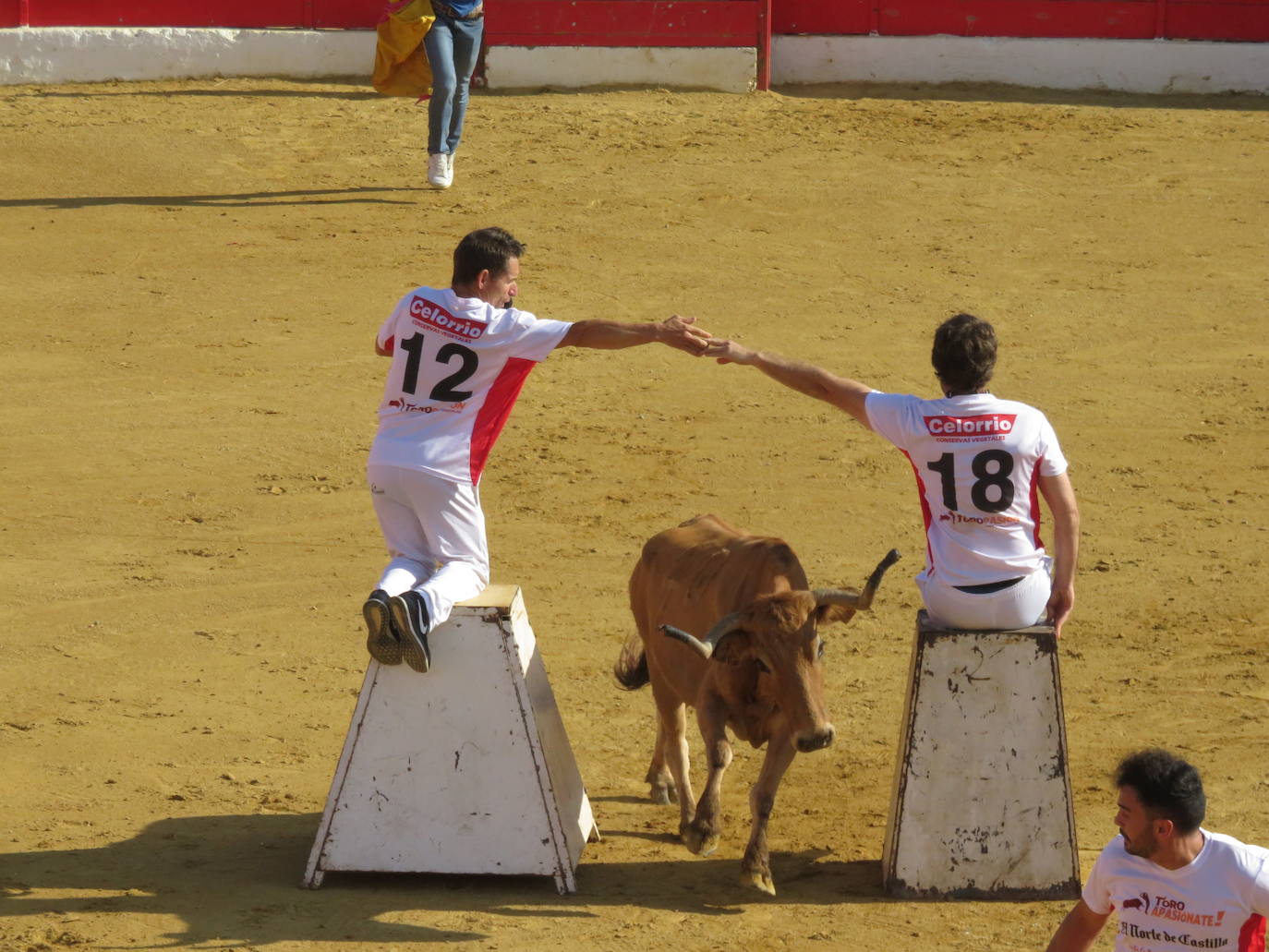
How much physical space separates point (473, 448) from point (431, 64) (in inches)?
339

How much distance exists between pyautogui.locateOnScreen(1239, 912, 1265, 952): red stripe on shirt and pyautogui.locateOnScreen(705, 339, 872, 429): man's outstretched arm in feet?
6.94

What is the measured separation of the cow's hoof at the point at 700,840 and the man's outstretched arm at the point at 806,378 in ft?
4.98

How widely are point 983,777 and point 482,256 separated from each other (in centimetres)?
254

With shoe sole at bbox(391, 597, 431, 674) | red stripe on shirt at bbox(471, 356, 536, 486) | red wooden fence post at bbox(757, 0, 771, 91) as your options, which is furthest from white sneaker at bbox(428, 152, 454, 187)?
shoe sole at bbox(391, 597, 431, 674)

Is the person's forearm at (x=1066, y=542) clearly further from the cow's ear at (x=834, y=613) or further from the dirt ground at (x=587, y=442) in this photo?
the dirt ground at (x=587, y=442)

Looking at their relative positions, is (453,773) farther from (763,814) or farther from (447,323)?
(447,323)

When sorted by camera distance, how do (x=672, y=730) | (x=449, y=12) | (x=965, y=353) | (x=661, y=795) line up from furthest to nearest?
(x=449, y=12), (x=661, y=795), (x=672, y=730), (x=965, y=353)

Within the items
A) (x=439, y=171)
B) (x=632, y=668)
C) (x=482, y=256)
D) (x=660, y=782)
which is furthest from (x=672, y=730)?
(x=439, y=171)

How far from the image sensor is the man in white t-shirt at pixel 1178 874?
4.40 m

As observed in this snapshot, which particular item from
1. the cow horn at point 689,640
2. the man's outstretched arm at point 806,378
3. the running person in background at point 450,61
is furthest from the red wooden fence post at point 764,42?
the cow horn at point 689,640

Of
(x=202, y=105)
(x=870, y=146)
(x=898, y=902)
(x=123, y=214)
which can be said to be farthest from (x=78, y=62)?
(x=898, y=902)

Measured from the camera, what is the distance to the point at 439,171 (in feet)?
48.4

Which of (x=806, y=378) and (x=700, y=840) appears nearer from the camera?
(x=700, y=840)

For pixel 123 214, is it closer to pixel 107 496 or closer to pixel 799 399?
pixel 107 496
